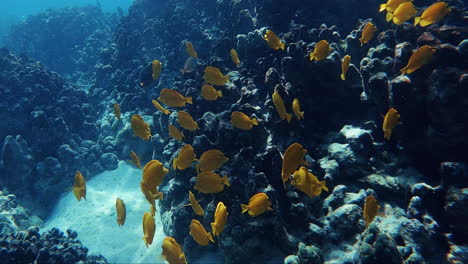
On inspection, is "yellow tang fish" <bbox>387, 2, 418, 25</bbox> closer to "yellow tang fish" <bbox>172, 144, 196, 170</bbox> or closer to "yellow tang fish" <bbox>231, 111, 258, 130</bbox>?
"yellow tang fish" <bbox>231, 111, 258, 130</bbox>

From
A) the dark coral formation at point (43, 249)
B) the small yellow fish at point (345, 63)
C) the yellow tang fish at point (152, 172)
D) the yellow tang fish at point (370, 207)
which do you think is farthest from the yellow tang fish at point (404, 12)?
the dark coral formation at point (43, 249)

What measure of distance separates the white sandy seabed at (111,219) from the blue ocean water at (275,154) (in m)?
0.04

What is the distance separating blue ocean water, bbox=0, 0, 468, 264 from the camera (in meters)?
4.35

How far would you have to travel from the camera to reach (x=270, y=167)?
5.18 metres

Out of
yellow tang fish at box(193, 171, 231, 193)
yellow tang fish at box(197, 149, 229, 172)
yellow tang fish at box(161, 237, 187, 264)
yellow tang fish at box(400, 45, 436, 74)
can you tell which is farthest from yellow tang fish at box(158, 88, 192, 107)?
yellow tang fish at box(400, 45, 436, 74)

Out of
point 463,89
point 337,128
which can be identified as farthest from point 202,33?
point 463,89

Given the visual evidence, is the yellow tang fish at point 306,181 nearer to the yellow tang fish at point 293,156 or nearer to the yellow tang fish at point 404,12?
the yellow tang fish at point 293,156

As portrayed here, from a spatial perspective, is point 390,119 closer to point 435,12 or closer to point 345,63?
point 345,63

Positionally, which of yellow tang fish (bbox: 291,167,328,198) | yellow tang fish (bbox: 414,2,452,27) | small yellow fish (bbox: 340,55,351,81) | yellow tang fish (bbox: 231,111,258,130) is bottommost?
yellow tang fish (bbox: 291,167,328,198)

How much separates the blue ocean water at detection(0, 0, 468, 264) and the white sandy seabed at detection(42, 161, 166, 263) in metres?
0.04

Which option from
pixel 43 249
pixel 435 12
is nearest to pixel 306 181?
pixel 435 12

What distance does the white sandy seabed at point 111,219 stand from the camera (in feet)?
22.9

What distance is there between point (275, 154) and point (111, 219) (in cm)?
559

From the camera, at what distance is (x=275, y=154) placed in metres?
5.16
